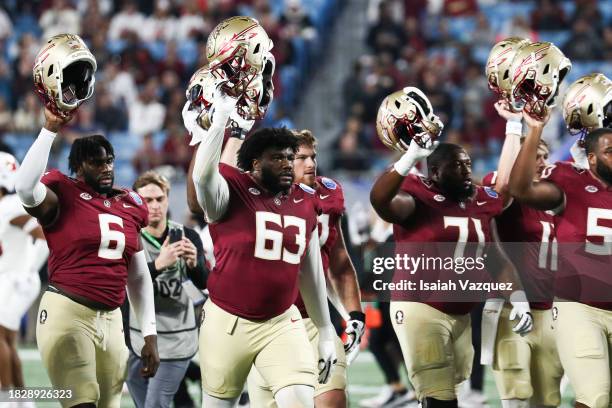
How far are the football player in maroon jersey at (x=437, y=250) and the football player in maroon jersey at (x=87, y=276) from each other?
4.51ft

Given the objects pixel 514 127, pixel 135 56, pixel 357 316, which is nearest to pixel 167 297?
pixel 357 316

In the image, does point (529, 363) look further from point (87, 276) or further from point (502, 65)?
point (87, 276)

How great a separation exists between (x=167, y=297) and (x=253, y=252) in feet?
5.48

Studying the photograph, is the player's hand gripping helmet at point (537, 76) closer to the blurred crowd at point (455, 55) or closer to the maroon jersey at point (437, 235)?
the maroon jersey at point (437, 235)

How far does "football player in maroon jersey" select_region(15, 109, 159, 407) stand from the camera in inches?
219

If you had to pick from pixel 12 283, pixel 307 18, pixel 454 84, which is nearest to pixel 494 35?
pixel 454 84

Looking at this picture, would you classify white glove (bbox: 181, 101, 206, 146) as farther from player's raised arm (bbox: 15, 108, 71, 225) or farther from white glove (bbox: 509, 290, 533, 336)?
white glove (bbox: 509, 290, 533, 336)

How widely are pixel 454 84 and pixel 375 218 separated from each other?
505 cm

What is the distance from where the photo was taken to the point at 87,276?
5652 mm

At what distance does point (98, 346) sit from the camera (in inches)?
223

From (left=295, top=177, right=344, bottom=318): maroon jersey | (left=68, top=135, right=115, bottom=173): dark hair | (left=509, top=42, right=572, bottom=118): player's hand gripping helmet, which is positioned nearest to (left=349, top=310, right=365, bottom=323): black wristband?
(left=295, top=177, right=344, bottom=318): maroon jersey

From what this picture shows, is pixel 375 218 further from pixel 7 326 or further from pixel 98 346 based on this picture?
pixel 98 346

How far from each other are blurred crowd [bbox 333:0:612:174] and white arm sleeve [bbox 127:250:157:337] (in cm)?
781

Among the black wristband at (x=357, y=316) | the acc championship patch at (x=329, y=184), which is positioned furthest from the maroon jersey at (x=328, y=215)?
the black wristband at (x=357, y=316)
